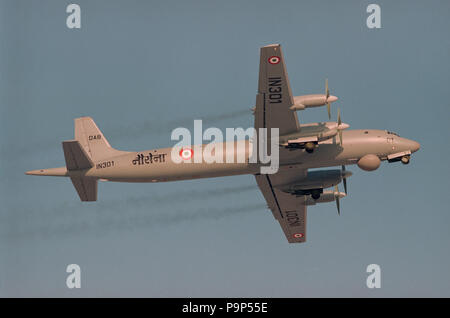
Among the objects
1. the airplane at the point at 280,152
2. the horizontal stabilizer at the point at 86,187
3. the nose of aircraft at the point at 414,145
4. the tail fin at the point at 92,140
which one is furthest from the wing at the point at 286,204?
the horizontal stabilizer at the point at 86,187

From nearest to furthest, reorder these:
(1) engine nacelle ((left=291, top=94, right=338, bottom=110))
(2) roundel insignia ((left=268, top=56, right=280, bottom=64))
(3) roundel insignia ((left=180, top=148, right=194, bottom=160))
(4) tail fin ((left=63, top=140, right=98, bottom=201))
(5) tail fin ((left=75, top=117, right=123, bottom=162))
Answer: (2) roundel insignia ((left=268, top=56, right=280, bottom=64))
(1) engine nacelle ((left=291, top=94, right=338, bottom=110))
(4) tail fin ((left=63, top=140, right=98, bottom=201))
(3) roundel insignia ((left=180, top=148, right=194, bottom=160))
(5) tail fin ((left=75, top=117, right=123, bottom=162))

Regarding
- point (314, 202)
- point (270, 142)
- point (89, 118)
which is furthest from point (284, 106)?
point (89, 118)

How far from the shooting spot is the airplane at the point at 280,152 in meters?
39.4

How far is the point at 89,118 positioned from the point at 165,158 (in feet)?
20.7

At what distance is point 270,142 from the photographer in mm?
40969

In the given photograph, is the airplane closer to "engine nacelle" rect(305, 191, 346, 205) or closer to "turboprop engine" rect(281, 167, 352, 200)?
"turboprop engine" rect(281, 167, 352, 200)

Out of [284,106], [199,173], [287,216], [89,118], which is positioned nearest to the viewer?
[284,106]

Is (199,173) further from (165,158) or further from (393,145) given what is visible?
(393,145)

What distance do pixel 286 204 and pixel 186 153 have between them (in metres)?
9.30

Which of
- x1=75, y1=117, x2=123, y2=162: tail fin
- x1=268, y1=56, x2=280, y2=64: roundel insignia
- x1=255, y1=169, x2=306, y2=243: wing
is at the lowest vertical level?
x1=255, y1=169, x2=306, y2=243: wing

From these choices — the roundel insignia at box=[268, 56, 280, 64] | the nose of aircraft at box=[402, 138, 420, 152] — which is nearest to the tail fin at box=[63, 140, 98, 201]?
the roundel insignia at box=[268, 56, 280, 64]

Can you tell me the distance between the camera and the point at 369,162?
4156 centimetres

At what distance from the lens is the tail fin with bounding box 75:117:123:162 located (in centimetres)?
4319

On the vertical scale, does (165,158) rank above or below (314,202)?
above
